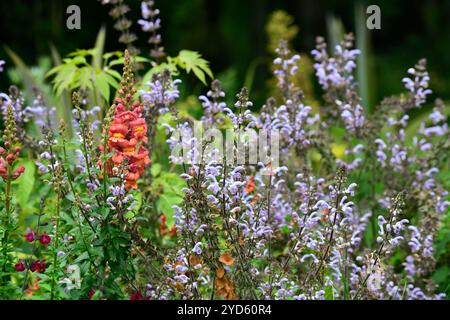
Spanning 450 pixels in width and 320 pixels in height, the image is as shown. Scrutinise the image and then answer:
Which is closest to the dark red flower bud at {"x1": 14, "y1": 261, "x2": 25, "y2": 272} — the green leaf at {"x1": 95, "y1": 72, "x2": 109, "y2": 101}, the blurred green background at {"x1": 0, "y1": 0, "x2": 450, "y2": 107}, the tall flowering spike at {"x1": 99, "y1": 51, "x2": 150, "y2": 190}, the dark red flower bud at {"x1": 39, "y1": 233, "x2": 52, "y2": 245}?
the dark red flower bud at {"x1": 39, "y1": 233, "x2": 52, "y2": 245}

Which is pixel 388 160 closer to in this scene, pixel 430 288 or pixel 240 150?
pixel 430 288

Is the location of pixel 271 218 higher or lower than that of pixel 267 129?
lower

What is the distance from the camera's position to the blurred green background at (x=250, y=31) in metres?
11.2

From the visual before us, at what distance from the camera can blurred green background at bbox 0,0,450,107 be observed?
440 inches

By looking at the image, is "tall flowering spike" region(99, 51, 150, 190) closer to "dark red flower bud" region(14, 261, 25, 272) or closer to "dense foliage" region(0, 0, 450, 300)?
"dense foliage" region(0, 0, 450, 300)

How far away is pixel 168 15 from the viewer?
38.4ft

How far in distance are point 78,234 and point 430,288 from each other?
1763 mm

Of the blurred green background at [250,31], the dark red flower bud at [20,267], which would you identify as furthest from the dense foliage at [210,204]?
the blurred green background at [250,31]

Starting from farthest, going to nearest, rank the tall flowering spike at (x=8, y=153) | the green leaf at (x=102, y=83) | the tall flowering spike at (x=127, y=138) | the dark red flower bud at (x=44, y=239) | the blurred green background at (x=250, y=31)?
1. the blurred green background at (x=250, y=31)
2. the green leaf at (x=102, y=83)
3. the dark red flower bud at (x=44, y=239)
4. the tall flowering spike at (x=127, y=138)
5. the tall flowering spike at (x=8, y=153)

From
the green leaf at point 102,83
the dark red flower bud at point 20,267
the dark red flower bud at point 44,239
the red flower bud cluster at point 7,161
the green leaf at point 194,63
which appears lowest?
the dark red flower bud at point 20,267

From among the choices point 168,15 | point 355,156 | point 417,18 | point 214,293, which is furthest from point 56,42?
point 417,18

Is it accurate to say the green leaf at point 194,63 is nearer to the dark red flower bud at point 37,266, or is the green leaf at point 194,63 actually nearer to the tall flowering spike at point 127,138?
the tall flowering spike at point 127,138

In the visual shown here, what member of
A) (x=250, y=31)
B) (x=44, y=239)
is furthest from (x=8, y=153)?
(x=250, y=31)
